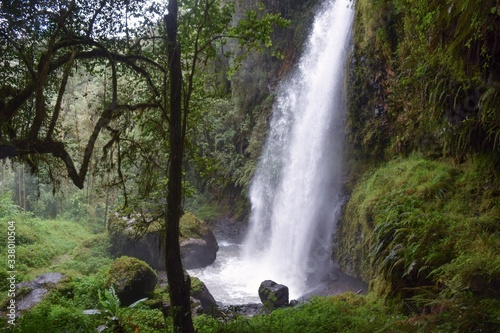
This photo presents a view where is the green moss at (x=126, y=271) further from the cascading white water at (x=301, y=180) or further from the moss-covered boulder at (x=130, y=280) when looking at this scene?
the cascading white water at (x=301, y=180)

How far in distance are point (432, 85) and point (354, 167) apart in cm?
485

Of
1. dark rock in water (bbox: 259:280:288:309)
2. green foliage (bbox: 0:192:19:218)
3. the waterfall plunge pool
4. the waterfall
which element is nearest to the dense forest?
the waterfall plunge pool

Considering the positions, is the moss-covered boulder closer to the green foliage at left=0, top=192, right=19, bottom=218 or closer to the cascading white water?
the cascading white water

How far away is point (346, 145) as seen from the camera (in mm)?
12867

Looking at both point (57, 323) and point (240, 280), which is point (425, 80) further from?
point (240, 280)

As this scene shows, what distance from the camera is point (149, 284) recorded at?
9734 mm

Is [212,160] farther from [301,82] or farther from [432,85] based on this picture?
[301,82]

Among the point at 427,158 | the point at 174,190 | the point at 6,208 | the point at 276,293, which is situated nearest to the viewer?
the point at 174,190

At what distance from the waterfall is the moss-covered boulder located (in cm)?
448

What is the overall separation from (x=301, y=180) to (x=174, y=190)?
9.81m

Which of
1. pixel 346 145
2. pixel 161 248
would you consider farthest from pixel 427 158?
pixel 161 248

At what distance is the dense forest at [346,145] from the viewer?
4750 millimetres

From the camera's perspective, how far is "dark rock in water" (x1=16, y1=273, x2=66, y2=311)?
8.70 m

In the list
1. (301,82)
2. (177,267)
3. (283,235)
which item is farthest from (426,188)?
(301,82)
